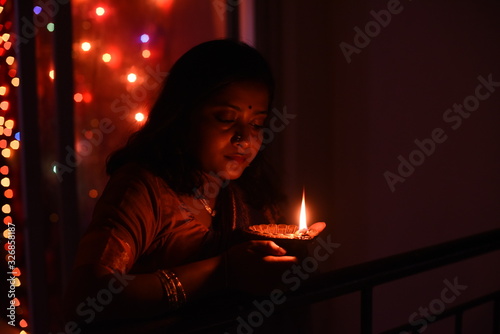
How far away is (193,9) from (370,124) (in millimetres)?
1417

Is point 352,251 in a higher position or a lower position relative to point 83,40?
lower

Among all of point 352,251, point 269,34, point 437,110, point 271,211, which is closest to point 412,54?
point 437,110

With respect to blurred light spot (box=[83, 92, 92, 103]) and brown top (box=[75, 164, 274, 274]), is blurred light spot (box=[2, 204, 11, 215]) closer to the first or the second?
blurred light spot (box=[83, 92, 92, 103])

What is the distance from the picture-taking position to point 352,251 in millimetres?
3113

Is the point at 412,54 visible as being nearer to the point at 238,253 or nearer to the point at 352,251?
the point at 352,251

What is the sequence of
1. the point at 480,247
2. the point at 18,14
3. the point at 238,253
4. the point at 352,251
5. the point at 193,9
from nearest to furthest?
the point at 238,253
the point at 480,247
the point at 18,14
the point at 193,9
the point at 352,251

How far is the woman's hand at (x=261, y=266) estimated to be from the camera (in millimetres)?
812

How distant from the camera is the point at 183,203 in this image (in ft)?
4.11

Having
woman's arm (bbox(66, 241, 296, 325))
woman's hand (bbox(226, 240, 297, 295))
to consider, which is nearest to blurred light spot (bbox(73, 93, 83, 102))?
woman's arm (bbox(66, 241, 296, 325))

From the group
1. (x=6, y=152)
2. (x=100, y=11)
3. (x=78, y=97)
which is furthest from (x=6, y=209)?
(x=100, y=11)

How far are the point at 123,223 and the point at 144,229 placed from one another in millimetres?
84

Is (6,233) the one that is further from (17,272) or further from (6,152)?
(6,152)

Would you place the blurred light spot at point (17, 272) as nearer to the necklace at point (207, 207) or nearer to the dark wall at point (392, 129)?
the necklace at point (207, 207)

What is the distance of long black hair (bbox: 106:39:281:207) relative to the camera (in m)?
1.23
